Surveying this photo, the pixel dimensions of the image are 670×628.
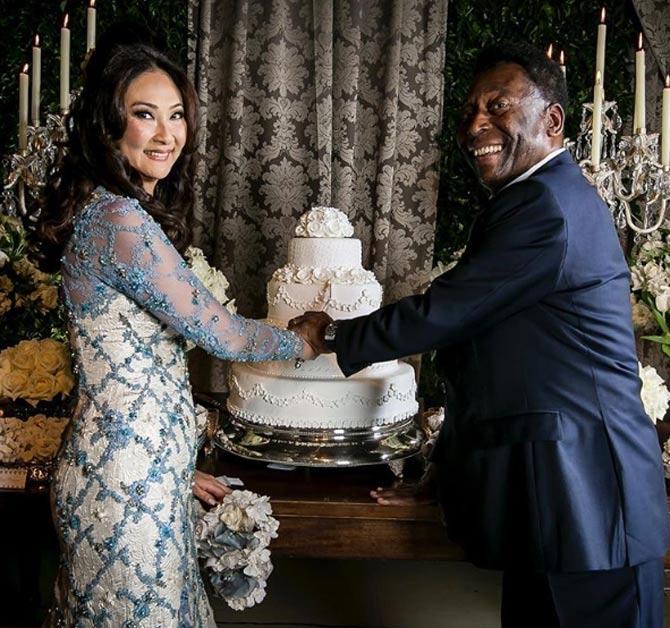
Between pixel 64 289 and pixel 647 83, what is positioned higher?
pixel 647 83

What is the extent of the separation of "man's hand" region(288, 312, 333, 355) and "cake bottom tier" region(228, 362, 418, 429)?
7.6 inches

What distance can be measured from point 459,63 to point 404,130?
0.43 meters

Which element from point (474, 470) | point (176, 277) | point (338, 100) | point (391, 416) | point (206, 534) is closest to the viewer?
point (176, 277)

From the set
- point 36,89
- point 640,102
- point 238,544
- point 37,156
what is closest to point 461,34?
point 640,102

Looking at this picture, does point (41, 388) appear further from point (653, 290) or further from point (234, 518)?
point (653, 290)

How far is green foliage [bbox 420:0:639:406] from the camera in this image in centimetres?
393

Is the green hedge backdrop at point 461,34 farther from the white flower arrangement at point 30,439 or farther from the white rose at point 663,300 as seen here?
the white flower arrangement at point 30,439

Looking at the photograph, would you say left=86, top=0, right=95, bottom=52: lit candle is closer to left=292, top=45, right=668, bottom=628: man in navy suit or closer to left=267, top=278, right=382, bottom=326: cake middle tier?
left=267, top=278, right=382, bottom=326: cake middle tier

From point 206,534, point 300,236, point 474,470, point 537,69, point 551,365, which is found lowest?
point 206,534

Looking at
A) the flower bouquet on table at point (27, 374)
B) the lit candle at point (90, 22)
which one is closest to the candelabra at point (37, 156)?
the flower bouquet on table at point (27, 374)

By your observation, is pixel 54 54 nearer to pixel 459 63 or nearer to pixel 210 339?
pixel 459 63

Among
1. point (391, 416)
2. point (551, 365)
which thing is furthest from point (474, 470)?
point (391, 416)

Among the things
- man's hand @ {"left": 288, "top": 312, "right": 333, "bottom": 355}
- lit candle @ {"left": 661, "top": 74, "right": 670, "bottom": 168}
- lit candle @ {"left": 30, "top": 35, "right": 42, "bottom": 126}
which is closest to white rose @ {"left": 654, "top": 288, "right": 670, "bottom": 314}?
lit candle @ {"left": 661, "top": 74, "right": 670, "bottom": 168}

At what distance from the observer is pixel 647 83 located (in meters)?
3.93
